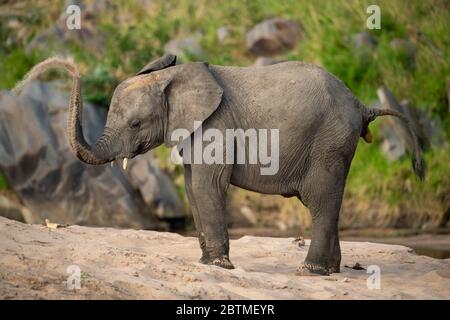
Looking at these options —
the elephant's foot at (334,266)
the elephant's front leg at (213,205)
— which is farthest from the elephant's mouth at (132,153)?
the elephant's foot at (334,266)

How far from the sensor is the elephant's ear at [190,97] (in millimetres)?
11008

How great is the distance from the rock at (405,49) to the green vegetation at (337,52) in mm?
47

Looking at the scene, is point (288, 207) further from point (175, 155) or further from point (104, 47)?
point (104, 47)

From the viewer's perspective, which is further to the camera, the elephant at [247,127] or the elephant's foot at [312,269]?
the elephant's foot at [312,269]

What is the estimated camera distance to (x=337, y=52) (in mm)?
21766

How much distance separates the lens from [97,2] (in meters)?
→ 26.1

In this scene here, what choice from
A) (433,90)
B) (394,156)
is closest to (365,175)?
(394,156)

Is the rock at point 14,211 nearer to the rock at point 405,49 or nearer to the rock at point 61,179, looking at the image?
the rock at point 61,179

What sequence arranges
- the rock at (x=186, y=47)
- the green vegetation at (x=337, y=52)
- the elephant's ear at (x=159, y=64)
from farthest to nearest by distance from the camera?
the rock at (x=186, y=47) < the green vegetation at (x=337, y=52) < the elephant's ear at (x=159, y=64)

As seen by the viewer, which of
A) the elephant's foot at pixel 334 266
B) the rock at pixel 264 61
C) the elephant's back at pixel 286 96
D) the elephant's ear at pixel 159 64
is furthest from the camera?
the rock at pixel 264 61

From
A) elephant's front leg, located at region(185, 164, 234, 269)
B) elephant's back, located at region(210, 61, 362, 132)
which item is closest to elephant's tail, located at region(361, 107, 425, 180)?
elephant's back, located at region(210, 61, 362, 132)

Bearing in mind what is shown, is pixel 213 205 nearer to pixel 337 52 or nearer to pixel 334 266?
pixel 334 266

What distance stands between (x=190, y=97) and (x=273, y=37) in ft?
39.3

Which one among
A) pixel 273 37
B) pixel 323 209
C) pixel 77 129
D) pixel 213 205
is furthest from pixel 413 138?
pixel 273 37
